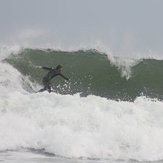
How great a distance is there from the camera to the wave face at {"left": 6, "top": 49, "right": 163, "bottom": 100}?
63.2 feet

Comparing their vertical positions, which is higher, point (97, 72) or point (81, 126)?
point (97, 72)

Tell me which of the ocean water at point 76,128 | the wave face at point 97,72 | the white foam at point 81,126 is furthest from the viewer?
the wave face at point 97,72

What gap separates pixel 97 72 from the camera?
2128 cm

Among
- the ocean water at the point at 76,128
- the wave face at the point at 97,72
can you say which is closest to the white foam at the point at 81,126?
the ocean water at the point at 76,128

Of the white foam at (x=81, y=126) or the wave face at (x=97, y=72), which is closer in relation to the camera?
the white foam at (x=81, y=126)

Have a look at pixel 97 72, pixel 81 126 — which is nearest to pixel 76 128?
pixel 81 126

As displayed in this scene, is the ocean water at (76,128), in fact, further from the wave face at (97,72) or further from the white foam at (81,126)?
the wave face at (97,72)

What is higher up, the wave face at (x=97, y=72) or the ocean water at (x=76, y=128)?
the wave face at (x=97, y=72)

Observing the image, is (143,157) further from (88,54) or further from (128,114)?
(88,54)

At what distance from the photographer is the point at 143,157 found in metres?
9.59

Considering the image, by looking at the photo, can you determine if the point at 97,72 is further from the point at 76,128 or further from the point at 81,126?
the point at 76,128

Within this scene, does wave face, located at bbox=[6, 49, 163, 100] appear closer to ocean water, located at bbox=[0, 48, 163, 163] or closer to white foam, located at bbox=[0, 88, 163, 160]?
ocean water, located at bbox=[0, 48, 163, 163]

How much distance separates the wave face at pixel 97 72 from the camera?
19.3m

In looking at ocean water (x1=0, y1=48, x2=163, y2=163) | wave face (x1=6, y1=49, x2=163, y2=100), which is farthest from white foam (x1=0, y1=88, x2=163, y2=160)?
wave face (x1=6, y1=49, x2=163, y2=100)
